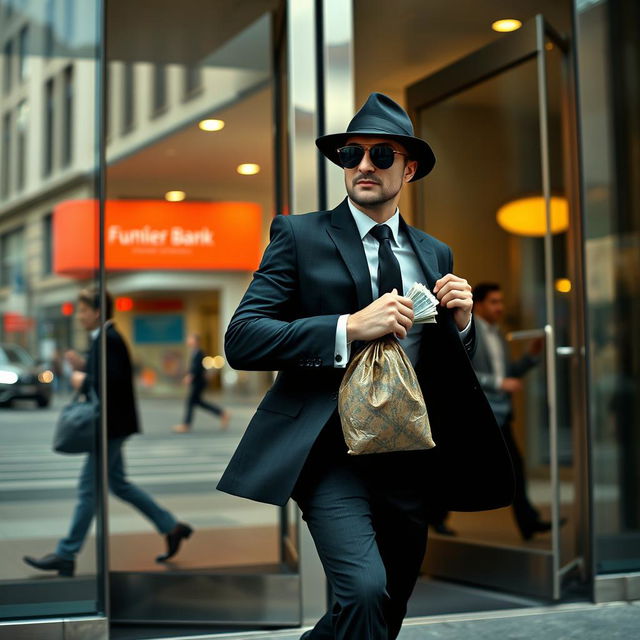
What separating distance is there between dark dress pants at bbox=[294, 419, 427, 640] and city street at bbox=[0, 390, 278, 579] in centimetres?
219

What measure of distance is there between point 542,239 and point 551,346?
4.31 ft

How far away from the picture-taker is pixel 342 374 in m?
2.83

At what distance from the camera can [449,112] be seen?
Result: 6.23 m

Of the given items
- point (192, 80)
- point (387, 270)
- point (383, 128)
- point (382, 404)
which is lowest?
point (382, 404)

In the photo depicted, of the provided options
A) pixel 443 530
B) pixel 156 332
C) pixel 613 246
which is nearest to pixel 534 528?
pixel 443 530

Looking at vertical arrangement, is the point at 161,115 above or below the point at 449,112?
above

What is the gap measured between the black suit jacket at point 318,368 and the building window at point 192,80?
446cm

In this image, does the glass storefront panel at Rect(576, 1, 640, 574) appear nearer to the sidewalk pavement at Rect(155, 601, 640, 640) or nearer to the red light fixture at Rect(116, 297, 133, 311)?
the sidewalk pavement at Rect(155, 601, 640, 640)

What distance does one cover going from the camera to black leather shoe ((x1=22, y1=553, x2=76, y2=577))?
4.71m

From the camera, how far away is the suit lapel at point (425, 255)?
296 cm

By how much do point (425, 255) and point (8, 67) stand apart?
4.03 metres

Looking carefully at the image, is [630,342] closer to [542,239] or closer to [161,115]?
[542,239]

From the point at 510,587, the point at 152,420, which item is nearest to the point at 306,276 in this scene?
the point at 510,587

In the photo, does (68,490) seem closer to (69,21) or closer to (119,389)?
(119,389)
